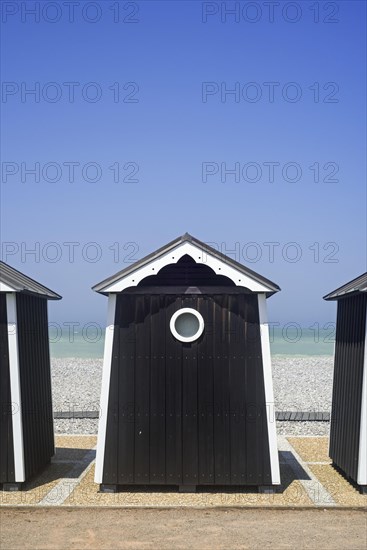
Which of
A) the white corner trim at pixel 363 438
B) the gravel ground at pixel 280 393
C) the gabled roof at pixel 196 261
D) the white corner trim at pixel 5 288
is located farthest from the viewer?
the gravel ground at pixel 280 393

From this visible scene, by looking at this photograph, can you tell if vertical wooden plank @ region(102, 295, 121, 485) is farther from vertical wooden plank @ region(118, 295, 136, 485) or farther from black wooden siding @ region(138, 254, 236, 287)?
black wooden siding @ region(138, 254, 236, 287)

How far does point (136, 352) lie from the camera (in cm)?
1188

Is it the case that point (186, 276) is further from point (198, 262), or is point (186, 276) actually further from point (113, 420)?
point (113, 420)

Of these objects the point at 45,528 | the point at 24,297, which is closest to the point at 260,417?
the point at 45,528

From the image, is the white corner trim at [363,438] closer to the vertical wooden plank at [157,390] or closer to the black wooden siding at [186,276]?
the black wooden siding at [186,276]

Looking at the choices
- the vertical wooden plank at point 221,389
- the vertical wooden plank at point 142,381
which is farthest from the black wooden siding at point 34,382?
the vertical wooden plank at point 221,389

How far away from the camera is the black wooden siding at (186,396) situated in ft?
38.5

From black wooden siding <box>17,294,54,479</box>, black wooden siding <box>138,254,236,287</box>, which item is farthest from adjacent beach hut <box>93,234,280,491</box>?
black wooden siding <box>17,294,54,479</box>

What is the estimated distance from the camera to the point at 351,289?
1218 cm

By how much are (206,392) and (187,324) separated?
1299 millimetres

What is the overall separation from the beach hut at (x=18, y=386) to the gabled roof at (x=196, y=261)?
1547mm

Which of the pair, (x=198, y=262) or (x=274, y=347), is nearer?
(x=198, y=262)

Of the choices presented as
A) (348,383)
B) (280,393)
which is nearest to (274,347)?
(280,393)

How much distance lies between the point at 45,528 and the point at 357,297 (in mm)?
6878
